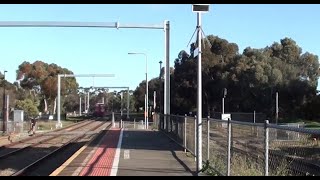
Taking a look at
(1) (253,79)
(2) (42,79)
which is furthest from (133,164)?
(2) (42,79)

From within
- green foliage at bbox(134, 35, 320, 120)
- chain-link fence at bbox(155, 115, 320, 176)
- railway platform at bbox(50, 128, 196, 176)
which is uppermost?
green foliage at bbox(134, 35, 320, 120)

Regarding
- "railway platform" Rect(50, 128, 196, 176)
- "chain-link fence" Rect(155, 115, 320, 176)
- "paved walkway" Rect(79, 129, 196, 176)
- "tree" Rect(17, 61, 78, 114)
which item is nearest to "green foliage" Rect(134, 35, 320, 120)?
"tree" Rect(17, 61, 78, 114)

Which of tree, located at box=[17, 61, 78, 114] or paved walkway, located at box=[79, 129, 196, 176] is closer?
paved walkway, located at box=[79, 129, 196, 176]

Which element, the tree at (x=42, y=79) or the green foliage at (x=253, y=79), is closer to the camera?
the green foliage at (x=253, y=79)

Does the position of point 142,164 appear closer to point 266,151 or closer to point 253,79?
point 266,151

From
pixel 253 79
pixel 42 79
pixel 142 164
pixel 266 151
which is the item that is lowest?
pixel 142 164

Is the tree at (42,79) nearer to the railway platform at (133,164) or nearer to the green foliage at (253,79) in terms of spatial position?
the green foliage at (253,79)

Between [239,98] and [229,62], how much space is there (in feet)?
25.7

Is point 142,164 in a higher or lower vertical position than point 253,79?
lower

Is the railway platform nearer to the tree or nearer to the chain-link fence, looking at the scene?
the chain-link fence

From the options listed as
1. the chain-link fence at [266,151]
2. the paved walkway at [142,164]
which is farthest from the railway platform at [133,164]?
the chain-link fence at [266,151]

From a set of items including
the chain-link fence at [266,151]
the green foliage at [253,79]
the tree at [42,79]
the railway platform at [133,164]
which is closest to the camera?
the chain-link fence at [266,151]

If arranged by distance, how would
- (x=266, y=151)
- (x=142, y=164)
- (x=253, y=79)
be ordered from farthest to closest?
(x=253, y=79)
(x=142, y=164)
(x=266, y=151)

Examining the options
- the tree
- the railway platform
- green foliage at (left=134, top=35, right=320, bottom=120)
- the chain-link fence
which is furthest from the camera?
the tree
